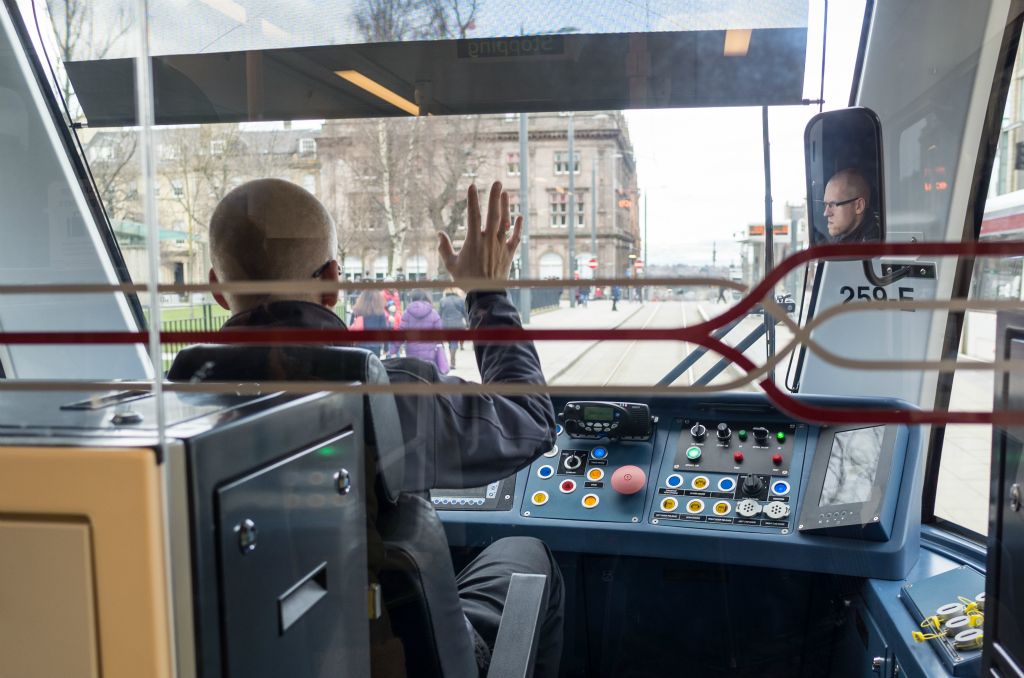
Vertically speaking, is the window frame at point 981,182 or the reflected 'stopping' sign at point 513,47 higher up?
the reflected 'stopping' sign at point 513,47

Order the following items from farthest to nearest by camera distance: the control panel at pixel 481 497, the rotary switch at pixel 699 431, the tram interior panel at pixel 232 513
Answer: the rotary switch at pixel 699 431, the control panel at pixel 481 497, the tram interior panel at pixel 232 513

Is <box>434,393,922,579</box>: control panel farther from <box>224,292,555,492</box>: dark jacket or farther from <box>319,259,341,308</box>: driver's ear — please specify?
<box>319,259,341,308</box>: driver's ear

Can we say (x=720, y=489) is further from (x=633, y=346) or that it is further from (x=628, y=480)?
(x=633, y=346)

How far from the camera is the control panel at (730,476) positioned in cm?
157

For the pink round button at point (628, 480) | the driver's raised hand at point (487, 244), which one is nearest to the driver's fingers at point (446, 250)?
the driver's raised hand at point (487, 244)

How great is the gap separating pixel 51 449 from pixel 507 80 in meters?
0.74

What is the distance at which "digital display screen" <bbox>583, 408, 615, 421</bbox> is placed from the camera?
1.67 metres

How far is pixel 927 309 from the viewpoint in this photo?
37.5 inches

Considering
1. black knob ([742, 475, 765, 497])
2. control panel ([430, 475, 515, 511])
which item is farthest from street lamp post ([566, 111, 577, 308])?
black knob ([742, 475, 765, 497])

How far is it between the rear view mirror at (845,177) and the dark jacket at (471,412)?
433mm

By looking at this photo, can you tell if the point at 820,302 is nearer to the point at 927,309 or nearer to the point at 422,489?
Result: the point at 927,309

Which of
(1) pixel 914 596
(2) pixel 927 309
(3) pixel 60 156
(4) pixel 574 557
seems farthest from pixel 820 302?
(3) pixel 60 156

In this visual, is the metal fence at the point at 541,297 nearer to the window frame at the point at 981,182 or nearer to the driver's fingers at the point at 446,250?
the driver's fingers at the point at 446,250

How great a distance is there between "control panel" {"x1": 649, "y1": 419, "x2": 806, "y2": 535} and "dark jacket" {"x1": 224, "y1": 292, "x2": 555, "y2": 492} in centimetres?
36
